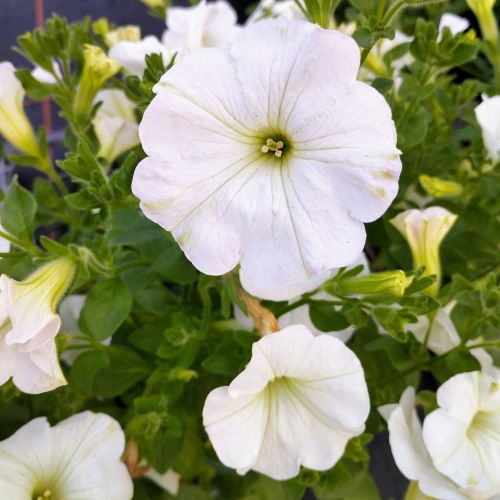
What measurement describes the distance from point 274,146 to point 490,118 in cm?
27

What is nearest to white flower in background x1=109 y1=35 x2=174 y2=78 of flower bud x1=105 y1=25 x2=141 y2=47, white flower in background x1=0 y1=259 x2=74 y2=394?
flower bud x1=105 y1=25 x2=141 y2=47

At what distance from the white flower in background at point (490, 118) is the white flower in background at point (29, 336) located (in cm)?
43

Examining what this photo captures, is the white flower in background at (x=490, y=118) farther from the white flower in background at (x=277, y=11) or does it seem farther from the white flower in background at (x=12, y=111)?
the white flower in background at (x=12, y=111)

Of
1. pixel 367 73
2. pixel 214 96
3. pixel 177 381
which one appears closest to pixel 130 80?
pixel 214 96

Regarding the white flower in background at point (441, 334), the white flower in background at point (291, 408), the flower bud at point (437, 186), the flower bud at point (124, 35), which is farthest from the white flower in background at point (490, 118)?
the flower bud at point (124, 35)

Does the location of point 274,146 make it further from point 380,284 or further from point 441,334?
point 441,334

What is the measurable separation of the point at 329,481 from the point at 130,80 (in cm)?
41

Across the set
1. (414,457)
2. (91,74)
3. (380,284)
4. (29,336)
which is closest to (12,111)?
(91,74)

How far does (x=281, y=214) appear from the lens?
1.37 ft

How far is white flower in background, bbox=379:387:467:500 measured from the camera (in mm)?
527

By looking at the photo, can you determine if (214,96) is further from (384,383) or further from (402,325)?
(384,383)

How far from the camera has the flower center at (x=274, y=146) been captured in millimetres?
446

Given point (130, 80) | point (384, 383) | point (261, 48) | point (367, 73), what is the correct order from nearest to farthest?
point (261, 48) → point (130, 80) → point (384, 383) → point (367, 73)

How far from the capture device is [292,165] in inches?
17.1
